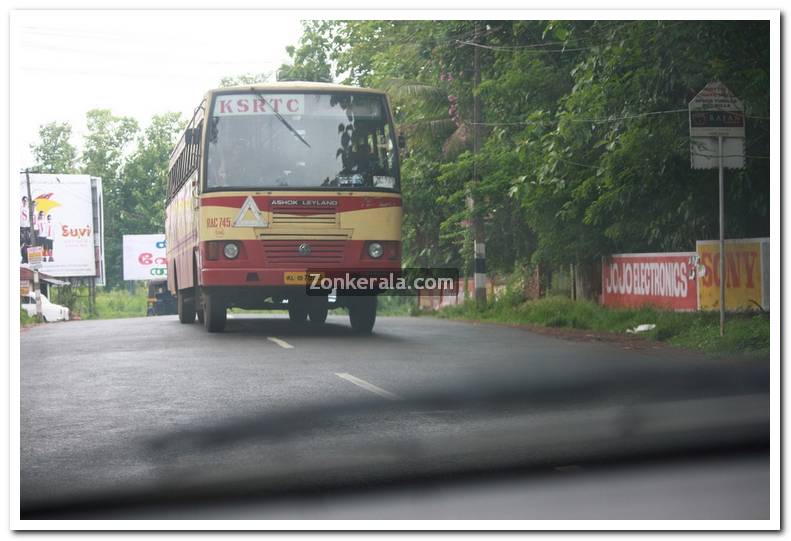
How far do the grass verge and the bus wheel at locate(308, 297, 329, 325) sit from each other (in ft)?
8.99

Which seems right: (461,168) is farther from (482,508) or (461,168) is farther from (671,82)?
(482,508)

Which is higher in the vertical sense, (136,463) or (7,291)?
(7,291)

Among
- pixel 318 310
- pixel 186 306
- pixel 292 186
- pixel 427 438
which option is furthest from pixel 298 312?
pixel 427 438

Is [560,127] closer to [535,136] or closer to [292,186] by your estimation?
[535,136]

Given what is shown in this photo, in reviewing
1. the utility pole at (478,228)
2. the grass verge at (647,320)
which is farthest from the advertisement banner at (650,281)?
the utility pole at (478,228)

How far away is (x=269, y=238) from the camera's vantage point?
1347 centimetres

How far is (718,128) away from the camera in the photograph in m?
11.7

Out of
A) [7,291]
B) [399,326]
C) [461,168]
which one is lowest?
[399,326]

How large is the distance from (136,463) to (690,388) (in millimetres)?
4497

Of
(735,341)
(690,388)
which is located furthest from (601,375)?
(735,341)

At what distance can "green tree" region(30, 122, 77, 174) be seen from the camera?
9.28 m

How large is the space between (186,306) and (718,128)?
31.9 feet

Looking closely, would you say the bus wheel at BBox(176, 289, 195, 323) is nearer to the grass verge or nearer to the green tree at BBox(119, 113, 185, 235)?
the green tree at BBox(119, 113, 185, 235)

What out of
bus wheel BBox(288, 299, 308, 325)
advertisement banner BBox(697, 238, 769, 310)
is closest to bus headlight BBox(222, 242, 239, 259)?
bus wheel BBox(288, 299, 308, 325)
